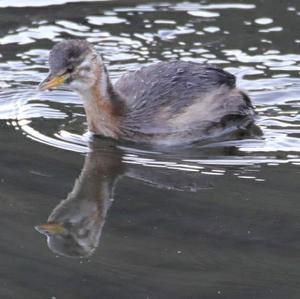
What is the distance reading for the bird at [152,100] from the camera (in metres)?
9.62

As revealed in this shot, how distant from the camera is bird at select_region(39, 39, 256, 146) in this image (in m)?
9.62

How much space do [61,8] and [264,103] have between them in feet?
11.3

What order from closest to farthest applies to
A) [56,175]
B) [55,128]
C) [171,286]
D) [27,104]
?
[171,286] → [56,175] → [55,128] → [27,104]

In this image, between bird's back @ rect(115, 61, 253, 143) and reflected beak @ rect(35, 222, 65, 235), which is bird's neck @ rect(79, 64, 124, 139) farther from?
reflected beak @ rect(35, 222, 65, 235)

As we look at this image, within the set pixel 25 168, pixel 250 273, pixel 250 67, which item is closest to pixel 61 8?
pixel 250 67

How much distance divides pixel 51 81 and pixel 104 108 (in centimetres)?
74

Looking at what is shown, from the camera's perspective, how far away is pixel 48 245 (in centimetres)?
732

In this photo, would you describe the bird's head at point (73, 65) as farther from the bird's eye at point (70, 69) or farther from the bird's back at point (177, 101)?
the bird's back at point (177, 101)

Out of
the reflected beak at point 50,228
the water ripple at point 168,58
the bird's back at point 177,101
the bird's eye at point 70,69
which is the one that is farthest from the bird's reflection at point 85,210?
the bird's eye at point 70,69

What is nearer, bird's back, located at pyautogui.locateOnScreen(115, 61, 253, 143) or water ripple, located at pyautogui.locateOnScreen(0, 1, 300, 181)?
water ripple, located at pyautogui.locateOnScreen(0, 1, 300, 181)

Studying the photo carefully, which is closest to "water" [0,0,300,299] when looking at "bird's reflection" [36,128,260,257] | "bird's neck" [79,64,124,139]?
"bird's reflection" [36,128,260,257]

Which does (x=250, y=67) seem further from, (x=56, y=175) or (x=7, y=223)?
(x=7, y=223)

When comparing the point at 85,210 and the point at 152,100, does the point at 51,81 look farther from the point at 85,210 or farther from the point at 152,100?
the point at 85,210

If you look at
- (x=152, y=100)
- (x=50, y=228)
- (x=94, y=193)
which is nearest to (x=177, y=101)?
(x=152, y=100)
